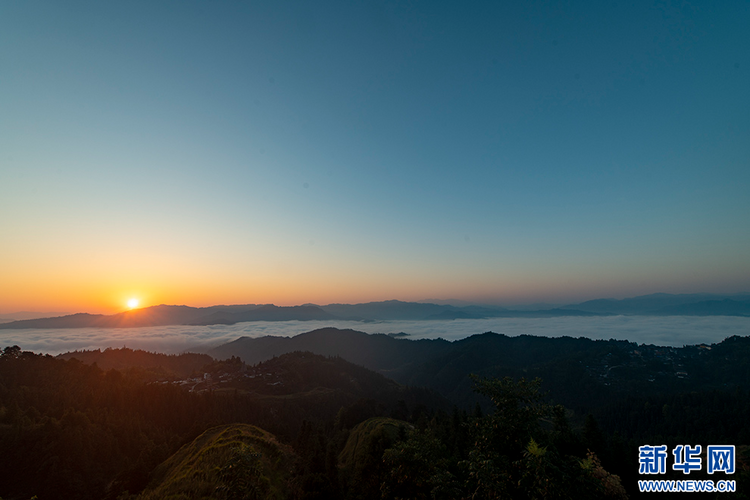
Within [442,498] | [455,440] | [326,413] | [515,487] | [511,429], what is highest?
[511,429]

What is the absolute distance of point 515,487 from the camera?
1212 cm

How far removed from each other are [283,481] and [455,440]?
42130mm

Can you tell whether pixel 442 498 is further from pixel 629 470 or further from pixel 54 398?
pixel 54 398

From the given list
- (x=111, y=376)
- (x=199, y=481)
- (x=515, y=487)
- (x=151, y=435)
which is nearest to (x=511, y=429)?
(x=515, y=487)

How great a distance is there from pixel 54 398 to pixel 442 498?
160 m

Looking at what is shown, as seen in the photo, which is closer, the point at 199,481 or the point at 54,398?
the point at 199,481

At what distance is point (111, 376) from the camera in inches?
5571

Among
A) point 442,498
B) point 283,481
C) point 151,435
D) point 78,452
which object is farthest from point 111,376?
point 442,498

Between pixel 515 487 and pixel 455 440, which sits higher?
pixel 515 487

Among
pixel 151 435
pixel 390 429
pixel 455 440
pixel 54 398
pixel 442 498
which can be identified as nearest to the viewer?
pixel 442 498

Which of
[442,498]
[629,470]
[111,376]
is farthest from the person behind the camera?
[111,376]

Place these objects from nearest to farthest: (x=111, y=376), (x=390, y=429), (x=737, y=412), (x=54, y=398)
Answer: (x=390, y=429) → (x=54, y=398) → (x=111, y=376) → (x=737, y=412)

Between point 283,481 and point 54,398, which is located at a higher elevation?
point 283,481

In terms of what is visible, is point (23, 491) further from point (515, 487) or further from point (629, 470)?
point (629, 470)
